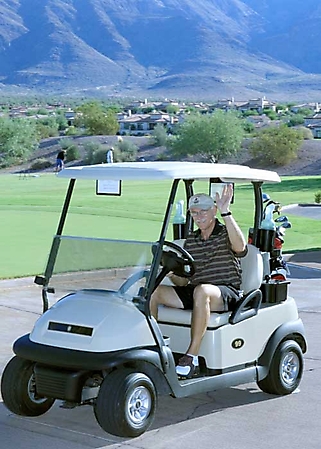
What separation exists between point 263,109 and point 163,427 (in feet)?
412

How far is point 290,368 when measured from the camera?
287 inches

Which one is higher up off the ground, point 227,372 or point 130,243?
point 130,243

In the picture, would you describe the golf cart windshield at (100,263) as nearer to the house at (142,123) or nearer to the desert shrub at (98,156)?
the desert shrub at (98,156)

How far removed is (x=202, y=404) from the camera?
6.98 m

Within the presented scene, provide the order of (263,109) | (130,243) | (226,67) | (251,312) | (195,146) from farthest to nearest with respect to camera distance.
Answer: (226,67) → (263,109) → (195,146) → (251,312) → (130,243)

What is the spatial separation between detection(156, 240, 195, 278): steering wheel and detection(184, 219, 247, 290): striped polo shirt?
0.35 meters

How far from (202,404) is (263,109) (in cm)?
12483

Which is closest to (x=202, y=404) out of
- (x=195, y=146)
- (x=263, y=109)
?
(x=195, y=146)

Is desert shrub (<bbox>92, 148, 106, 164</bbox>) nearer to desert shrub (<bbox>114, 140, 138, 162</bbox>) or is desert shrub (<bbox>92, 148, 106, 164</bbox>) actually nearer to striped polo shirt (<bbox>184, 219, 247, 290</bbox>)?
desert shrub (<bbox>114, 140, 138, 162</bbox>)

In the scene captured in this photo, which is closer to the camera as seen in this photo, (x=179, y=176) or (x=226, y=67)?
(x=179, y=176)

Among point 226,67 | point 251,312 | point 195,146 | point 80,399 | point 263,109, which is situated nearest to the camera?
point 80,399

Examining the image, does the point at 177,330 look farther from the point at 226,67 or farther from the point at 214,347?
the point at 226,67

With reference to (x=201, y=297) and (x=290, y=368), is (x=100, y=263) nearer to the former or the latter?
(x=201, y=297)

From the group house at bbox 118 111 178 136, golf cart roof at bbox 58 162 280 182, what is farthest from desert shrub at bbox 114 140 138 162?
golf cart roof at bbox 58 162 280 182
